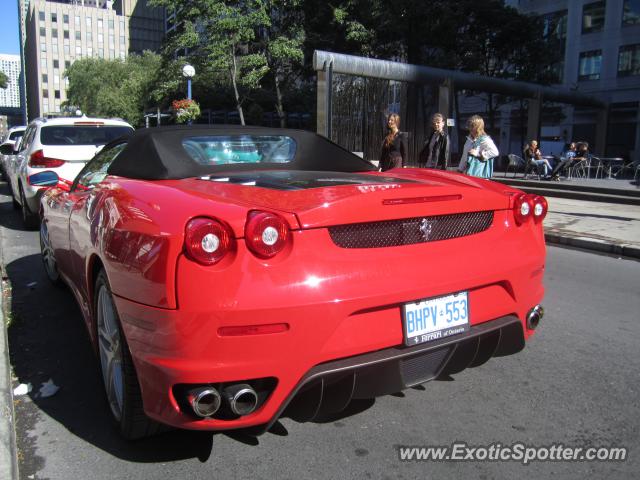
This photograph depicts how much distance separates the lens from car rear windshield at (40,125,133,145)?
8.79 m

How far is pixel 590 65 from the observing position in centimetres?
3966

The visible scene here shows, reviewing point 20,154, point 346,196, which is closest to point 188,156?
point 346,196

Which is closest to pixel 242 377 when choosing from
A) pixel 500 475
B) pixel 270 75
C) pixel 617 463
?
pixel 500 475

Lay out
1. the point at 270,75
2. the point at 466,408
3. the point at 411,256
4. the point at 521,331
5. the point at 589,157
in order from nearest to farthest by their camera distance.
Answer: the point at 411,256
the point at 521,331
the point at 466,408
the point at 589,157
the point at 270,75

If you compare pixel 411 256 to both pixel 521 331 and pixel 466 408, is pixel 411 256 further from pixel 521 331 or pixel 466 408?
pixel 466 408

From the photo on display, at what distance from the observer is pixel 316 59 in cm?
1499

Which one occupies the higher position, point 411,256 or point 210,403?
point 411,256

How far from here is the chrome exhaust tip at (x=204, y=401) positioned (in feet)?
6.84

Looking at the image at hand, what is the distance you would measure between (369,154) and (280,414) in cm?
1572

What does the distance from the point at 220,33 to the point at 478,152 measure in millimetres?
22380

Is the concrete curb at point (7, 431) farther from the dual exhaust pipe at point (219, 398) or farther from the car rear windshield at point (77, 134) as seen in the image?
the car rear windshield at point (77, 134)

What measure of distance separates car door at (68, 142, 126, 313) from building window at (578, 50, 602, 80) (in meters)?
42.3

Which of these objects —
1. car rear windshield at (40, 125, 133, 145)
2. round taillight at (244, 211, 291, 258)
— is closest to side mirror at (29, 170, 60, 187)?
round taillight at (244, 211, 291, 258)

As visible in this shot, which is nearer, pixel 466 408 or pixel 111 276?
pixel 111 276
